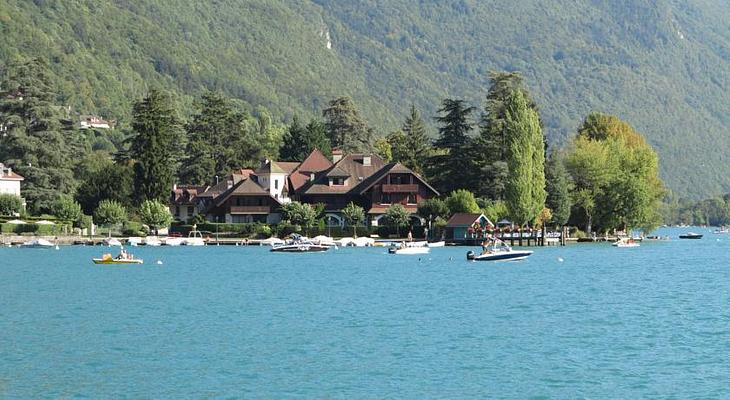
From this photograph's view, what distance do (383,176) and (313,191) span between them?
899 cm

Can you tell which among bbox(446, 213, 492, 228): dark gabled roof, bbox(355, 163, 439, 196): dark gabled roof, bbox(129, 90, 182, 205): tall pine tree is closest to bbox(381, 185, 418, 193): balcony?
bbox(355, 163, 439, 196): dark gabled roof

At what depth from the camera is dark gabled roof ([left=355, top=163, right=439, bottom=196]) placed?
125438 mm

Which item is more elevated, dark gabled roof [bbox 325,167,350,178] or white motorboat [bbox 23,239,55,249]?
dark gabled roof [bbox 325,167,350,178]

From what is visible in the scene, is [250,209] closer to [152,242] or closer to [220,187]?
[220,187]

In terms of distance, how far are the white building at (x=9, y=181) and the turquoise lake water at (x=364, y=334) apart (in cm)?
5359

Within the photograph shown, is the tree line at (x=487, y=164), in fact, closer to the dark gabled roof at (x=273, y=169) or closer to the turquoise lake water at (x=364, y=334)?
the dark gabled roof at (x=273, y=169)

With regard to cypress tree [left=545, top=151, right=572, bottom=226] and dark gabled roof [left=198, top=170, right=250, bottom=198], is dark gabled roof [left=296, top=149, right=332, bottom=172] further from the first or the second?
cypress tree [left=545, top=151, right=572, bottom=226]

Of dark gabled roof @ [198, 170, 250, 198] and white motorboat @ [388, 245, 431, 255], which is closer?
white motorboat @ [388, 245, 431, 255]

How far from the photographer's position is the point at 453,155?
130375 millimetres

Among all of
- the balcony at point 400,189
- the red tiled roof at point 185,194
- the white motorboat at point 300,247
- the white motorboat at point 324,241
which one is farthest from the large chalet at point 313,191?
the white motorboat at point 300,247

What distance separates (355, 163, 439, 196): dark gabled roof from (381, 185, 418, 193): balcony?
1.13 m

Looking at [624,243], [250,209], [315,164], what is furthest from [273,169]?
[624,243]

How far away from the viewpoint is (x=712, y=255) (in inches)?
4414

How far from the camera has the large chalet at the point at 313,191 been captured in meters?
126
